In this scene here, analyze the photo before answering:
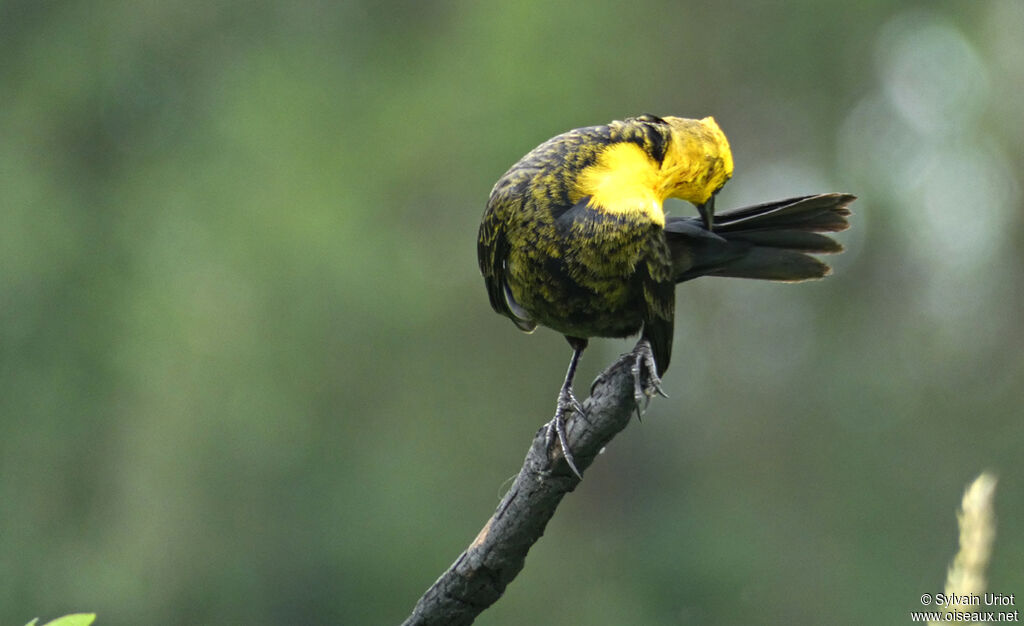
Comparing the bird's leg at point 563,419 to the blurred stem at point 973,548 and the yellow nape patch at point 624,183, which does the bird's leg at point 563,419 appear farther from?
the blurred stem at point 973,548

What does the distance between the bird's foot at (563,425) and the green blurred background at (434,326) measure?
6.26m

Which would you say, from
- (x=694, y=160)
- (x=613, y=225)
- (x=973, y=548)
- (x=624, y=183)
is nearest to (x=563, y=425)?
(x=613, y=225)

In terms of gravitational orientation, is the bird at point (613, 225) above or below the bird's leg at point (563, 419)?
above

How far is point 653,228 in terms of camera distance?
3250 millimetres

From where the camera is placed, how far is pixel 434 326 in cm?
1052

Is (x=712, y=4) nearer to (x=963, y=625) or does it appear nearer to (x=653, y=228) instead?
(x=653, y=228)

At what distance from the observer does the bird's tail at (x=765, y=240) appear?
3715mm

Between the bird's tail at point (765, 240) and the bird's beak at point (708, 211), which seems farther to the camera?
the bird's tail at point (765, 240)

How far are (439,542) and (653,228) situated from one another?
7.97 meters

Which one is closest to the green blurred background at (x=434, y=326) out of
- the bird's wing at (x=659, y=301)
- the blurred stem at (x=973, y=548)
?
the bird's wing at (x=659, y=301)

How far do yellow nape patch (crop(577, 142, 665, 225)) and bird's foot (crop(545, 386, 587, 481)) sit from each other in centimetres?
57

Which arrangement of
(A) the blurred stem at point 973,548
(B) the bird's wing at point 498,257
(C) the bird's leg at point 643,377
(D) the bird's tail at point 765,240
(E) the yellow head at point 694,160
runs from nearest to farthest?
(A) the blurred stem at point 973,548
(C) the bird's leg at point 643,377
(E) the yellow head at point 694,160
(B) the bird's wing at point 498,257
(D) the bird's tail at point 765,240

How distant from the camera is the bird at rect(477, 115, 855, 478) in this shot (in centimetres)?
324

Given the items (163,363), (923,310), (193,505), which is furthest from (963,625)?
(923,310)
